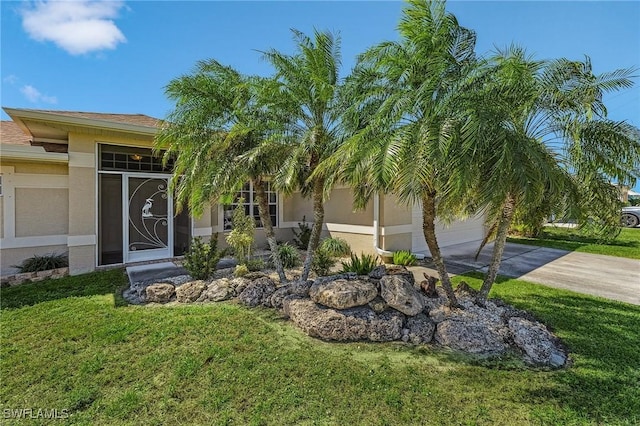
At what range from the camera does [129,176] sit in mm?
9117

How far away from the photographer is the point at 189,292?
6477 mm

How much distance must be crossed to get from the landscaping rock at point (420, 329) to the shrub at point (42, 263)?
31.1 ft

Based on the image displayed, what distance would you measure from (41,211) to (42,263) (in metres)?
1.52

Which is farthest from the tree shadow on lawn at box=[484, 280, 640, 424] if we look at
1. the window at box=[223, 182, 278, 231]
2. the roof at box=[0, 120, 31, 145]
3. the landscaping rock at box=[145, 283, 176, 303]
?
the roof at box=[0, 120, 31, 145]

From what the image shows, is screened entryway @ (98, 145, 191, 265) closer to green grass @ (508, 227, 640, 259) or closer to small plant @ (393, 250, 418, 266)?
small plant @ (393, 250, 418, 266)

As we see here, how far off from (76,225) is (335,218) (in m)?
8.58

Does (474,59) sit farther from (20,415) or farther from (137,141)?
(137,141)

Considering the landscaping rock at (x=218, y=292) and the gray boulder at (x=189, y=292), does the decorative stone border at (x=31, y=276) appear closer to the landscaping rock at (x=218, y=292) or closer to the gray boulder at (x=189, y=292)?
the gray boulder at (x=189, y=292)

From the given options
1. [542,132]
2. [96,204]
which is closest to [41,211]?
[96,204]

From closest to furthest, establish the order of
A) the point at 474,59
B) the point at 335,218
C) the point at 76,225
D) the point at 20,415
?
the point at 20,415, the point at 474,59, the point at 76,225, the point at 335,218

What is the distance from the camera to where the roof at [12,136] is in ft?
30.8

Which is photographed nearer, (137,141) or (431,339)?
(431,339)

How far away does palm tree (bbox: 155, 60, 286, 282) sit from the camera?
6.38 meters

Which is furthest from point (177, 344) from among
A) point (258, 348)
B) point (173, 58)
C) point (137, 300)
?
point (173, 58)
